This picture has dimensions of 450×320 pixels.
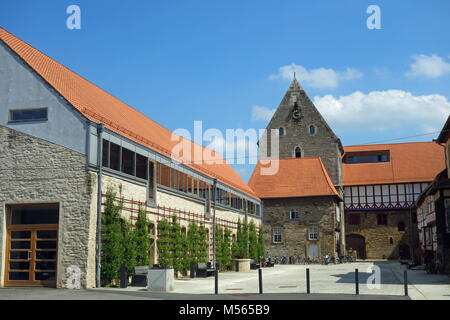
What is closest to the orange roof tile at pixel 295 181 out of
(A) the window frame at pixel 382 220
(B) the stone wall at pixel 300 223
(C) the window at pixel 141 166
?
(B) the stone wall at pixel 300 223

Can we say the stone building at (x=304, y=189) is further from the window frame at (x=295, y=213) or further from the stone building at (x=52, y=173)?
the stone building at (x=52, y=173)

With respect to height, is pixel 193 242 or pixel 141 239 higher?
pixel 141 239

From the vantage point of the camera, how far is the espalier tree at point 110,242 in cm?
2067

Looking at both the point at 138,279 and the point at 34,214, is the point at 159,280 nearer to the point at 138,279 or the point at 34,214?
the point at 138,279

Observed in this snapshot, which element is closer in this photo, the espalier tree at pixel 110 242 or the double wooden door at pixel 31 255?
the double wooden door at pixel 31 255

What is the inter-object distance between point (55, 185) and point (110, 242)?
309cm

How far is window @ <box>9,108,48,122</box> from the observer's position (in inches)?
846

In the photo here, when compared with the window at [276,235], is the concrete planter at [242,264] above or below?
below

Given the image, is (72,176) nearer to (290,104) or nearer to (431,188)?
(431,188)

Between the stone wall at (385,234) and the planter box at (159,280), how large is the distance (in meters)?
46.1

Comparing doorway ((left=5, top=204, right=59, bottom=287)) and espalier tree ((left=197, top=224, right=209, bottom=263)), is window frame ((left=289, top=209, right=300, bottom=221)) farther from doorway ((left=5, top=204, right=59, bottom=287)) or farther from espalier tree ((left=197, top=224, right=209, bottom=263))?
doorway ((left=5, top=204, right=59, bottom=287))

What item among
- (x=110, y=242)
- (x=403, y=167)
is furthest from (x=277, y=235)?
(x=110, y=242)

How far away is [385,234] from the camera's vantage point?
199ft

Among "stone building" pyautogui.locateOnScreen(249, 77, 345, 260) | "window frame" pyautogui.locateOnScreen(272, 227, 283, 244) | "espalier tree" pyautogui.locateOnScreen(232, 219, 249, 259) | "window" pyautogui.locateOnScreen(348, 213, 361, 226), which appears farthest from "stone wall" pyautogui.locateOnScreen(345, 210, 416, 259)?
"espalier tree" pyautogui.locateOnScreen(232, 219, 249, 259)
